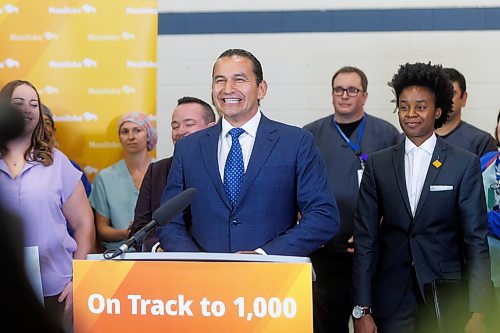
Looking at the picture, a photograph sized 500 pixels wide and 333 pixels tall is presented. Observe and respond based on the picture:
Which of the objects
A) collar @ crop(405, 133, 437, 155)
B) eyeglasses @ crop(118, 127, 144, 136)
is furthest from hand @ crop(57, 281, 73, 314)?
eyeglasses @ crop(118, 127, 144, 136)

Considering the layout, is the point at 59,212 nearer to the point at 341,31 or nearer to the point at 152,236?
the point at 152,236

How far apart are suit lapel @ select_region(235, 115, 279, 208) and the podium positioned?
93cm

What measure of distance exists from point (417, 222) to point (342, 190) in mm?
1206

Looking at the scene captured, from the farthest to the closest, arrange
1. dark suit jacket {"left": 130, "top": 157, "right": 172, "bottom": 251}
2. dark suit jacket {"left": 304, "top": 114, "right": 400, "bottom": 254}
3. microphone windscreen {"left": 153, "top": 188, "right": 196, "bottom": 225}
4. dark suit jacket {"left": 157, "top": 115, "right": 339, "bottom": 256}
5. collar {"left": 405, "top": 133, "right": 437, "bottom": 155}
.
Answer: dark suit jacket {"left": 304, "top": 114, "right": 400, "bottom": 254} < dark suit jacket {"left": 130, "top": 157, "right": 172, "bottom": 251} < collar {"left": 405, "top": 133, "right": 437, "bottom": 155} < dark suit jacket {"left": 157, "top": 115, "right": 339, "bottom": 256} < microphone windscreen {"left": 153, "top": 188, "right": 196, "bottom": 225}

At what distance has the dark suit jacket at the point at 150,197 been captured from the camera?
395cm

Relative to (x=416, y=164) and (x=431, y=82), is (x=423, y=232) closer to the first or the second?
(x=416, y=164)

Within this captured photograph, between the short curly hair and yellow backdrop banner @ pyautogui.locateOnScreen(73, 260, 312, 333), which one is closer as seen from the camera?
yellow backdrop banner @ pyautogui.locateOnScreen(73, 260, 312, 333)

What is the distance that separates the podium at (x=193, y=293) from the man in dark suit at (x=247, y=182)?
858 millimetres

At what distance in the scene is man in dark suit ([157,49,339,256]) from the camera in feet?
10.3

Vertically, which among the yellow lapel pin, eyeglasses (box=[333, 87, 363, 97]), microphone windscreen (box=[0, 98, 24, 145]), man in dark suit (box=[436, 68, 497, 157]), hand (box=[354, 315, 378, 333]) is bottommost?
hand (box=[354, 315, 378, 333])

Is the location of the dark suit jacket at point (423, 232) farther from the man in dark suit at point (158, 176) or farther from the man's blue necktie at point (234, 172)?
the man in dark suit at point (158, 176)

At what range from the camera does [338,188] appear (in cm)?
482

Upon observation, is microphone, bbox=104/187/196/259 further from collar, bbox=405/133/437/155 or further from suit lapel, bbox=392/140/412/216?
collar, bbox=405/133/437/155

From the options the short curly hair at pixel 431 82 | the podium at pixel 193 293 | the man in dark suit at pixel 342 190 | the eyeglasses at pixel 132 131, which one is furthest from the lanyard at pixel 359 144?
the podium at pixel 193 293
